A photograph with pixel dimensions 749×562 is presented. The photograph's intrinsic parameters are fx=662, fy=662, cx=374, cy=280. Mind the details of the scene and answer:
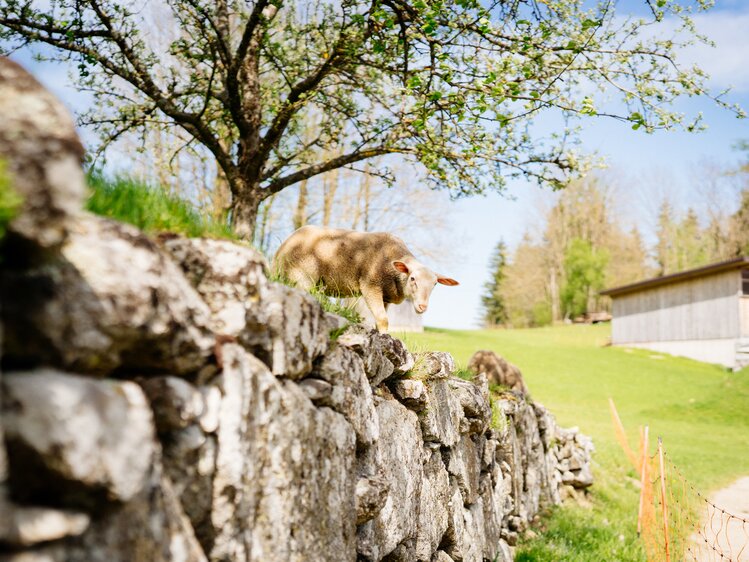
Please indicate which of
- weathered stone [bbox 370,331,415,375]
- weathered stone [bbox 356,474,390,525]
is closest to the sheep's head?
weathered stone [bbox 370,331,415,375]

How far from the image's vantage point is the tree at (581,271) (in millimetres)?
62656

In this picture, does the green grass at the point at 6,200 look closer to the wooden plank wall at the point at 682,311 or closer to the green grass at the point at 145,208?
the green grass at the point at 145,208

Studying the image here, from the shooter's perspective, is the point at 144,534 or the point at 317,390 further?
the point at 317,390

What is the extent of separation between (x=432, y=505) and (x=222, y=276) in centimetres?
345

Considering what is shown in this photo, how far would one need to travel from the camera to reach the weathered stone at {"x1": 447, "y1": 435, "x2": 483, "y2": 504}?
6.05 meters

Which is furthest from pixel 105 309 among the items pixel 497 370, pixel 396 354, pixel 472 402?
pixel 497 370

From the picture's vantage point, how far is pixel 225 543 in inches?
88.6

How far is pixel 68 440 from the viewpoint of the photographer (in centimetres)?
155

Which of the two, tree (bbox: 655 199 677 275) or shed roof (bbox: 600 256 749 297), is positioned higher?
tree (bbox: 655 199 677 275)

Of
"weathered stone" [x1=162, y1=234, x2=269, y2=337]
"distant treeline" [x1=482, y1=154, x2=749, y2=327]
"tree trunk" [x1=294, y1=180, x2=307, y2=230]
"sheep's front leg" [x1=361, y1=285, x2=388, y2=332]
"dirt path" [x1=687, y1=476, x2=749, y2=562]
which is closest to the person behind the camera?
"weathered stone" [x1=162, y1=234, x2=269, y2=337]

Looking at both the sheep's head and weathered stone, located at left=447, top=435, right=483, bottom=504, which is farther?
weathered stone, located at left=447, top=435, right=483, bottom=504

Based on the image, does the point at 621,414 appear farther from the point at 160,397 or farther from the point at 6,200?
the point at 6,200

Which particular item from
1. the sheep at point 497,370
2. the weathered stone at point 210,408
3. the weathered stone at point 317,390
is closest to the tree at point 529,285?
the sheep at point 497,370

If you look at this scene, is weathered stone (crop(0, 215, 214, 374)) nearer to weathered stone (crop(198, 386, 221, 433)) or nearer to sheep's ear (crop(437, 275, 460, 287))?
weathered stone (crop(198, 386, 221, 433))
